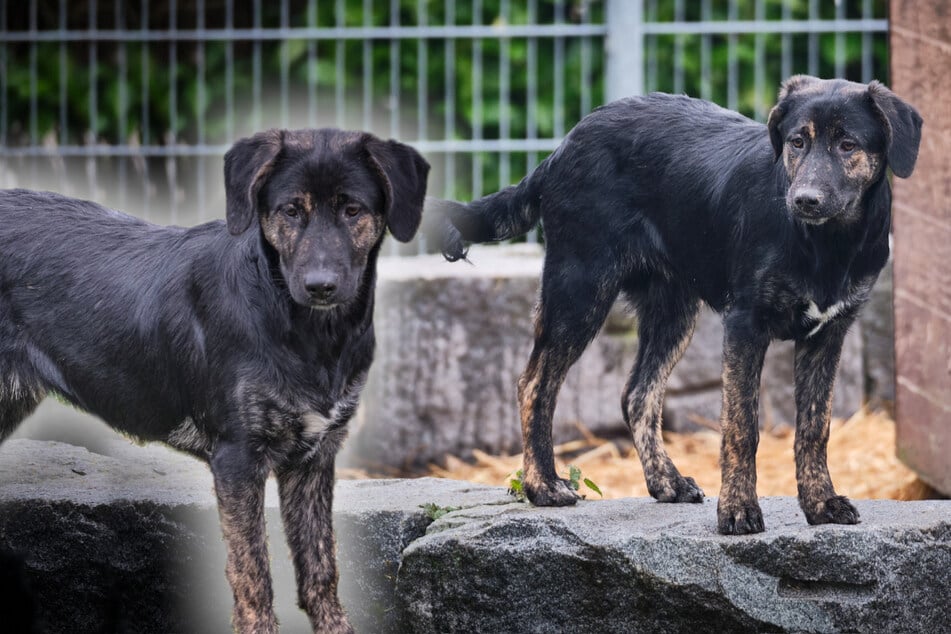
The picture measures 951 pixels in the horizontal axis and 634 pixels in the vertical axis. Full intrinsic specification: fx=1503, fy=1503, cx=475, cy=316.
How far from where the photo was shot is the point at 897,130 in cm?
486

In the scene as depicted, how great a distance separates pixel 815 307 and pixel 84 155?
18.2ft

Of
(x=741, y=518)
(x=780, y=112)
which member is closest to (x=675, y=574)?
(x=741, y=518)

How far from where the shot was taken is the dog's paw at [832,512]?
5.19 m

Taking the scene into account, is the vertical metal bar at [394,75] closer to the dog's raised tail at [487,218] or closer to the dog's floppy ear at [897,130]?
the dog's raised tail at [487,218]

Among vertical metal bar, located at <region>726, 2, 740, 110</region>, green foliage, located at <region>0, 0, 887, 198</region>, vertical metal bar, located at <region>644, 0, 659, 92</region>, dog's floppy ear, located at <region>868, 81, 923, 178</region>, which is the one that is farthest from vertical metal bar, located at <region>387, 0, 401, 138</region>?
dog's floppy ear, located at <region>868, 81, 923, 178</region>

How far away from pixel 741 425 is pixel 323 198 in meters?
1.63

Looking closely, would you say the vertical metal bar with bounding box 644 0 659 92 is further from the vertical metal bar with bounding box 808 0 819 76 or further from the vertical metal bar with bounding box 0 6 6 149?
the vertical metal bar with bounding box 0 6 6 149

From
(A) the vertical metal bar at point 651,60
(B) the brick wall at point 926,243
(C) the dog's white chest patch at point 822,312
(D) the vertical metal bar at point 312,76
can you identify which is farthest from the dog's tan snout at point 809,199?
(D) the vertical metal bar at point 312,76

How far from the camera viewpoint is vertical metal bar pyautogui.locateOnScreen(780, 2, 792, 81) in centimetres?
878

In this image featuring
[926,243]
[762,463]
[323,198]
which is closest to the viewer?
[323,198]

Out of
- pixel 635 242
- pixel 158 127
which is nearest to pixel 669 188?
pixel 635 242

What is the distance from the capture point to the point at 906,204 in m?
7.15

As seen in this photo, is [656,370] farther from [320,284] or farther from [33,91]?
[33,91]

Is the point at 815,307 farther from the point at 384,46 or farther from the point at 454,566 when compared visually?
the point at 384,46
